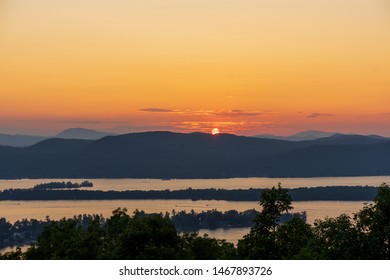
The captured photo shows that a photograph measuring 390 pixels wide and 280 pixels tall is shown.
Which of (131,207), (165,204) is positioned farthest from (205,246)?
(165,204)

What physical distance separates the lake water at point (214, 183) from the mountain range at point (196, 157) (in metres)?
0.98

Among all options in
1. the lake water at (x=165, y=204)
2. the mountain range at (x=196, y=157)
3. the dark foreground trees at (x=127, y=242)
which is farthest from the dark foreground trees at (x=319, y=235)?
the mountain range at (x=196, y=157)

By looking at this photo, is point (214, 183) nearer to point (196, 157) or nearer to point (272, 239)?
point (196, 157)

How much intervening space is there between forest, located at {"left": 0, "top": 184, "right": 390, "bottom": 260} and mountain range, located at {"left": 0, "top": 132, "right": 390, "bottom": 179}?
32.7m

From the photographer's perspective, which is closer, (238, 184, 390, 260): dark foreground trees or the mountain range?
(238, 184, 390, 260): dark foreground trees

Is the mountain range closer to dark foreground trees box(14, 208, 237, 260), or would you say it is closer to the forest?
dark foreground trees box(14, 208, 237, 260)

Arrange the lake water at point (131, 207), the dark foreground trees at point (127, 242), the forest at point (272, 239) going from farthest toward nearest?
the lake water at point (131, 207), the dark foreground trees at point (127, 242), the forest at point (272, 239)

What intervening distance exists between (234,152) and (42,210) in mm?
19819

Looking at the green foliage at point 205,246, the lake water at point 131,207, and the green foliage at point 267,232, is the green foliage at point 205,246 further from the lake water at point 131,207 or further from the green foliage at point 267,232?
the lake water at point 131,207

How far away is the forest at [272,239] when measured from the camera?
36.3 feet

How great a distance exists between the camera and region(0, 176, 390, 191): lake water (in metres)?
45.7

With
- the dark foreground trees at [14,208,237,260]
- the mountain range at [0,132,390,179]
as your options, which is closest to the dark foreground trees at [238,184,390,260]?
the dark foreground trees at [14,208,237,260]

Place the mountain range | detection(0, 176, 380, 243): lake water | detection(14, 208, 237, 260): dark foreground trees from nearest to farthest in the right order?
detection(14, 208, 237, 260): dark foreground trees < detection(0, 176, 380, 243): lake water < the mountain range
